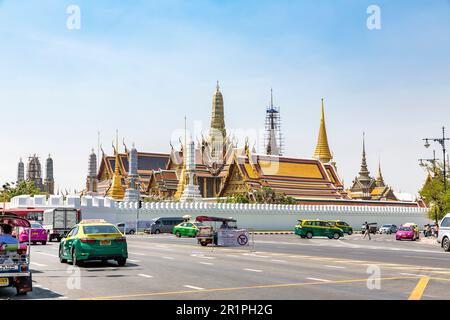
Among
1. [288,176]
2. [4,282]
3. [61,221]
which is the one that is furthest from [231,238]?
[288,176]

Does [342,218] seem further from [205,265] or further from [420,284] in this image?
[420,284]

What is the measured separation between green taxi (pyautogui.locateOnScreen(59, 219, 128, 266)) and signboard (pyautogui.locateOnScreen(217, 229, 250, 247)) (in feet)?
46.8

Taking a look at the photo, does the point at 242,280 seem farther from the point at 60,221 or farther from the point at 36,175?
the point at 36,175

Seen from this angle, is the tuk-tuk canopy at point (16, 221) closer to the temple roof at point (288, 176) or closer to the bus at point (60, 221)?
the bus at point (60, 221)

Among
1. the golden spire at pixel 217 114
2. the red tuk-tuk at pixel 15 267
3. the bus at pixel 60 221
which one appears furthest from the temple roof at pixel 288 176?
the red tuk-tuk at pixel 15 267

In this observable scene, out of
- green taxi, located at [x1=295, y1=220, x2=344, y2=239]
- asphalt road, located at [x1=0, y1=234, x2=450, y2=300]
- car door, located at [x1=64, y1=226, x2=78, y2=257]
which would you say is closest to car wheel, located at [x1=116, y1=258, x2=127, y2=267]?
asphalt road, located at [x1=0, y1=234, x2=450, y2=300]

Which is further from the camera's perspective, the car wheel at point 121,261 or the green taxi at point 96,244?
the car wheel at point 121,261

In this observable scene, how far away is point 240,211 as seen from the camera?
73000 millimetres

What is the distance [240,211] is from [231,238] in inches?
1449

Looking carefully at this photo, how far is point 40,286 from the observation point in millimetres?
15438

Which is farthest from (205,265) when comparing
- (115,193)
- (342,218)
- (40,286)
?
(115,193)

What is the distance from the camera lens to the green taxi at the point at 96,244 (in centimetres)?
2094

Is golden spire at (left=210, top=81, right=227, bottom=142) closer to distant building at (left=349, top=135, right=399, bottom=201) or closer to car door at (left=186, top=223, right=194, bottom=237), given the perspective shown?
distant building at (left=349, top=135, right=399, bottom=201)

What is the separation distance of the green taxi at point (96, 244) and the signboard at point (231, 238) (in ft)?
46.8
